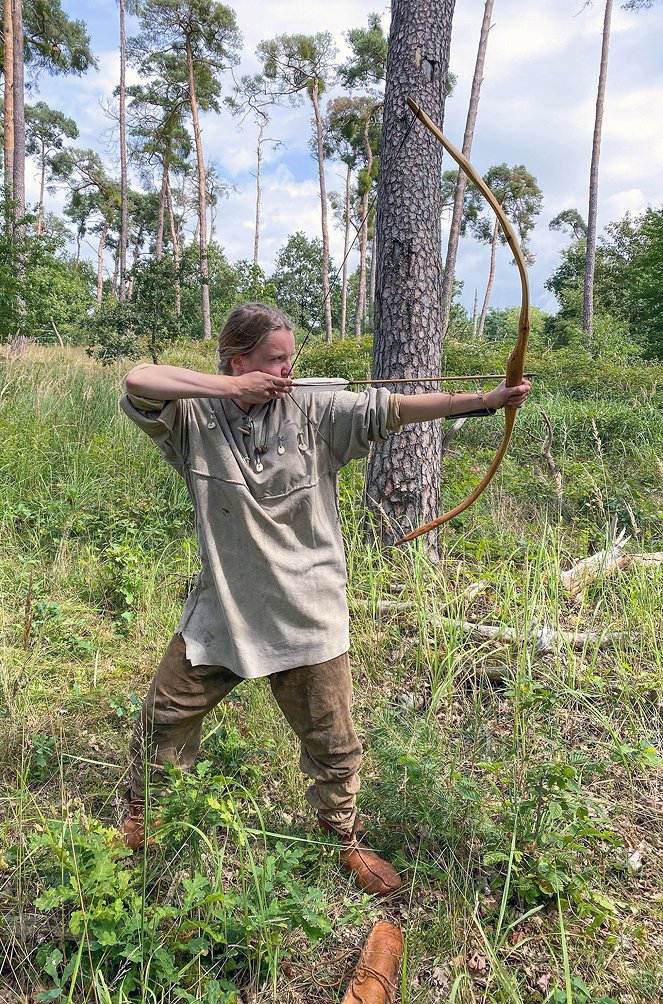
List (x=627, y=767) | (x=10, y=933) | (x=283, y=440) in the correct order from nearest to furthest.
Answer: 1. (x=10, y=933)
2. (x=283, y=440)
3. (x=627, y=767)

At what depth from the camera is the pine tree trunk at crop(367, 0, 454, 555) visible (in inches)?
141

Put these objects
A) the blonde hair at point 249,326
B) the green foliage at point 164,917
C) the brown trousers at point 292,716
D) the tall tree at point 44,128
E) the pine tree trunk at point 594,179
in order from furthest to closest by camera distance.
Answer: the tall tree at point 44,128, the pine tree trunk at point 594,179, the brown trousers at point 292,716, the blonde hair at point 249,326, the green foliage at point 164,917

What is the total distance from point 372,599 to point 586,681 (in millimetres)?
1031

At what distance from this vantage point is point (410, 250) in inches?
143

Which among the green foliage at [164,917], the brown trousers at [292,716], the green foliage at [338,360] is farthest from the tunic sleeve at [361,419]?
the green foliage at [338,360]

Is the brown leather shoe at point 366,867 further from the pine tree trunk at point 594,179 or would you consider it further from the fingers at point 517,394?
the pine tree trunk at point 594,179

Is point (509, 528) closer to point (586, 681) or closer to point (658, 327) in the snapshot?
point (586, 681)

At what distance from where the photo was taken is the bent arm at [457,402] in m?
Answer: 1.63

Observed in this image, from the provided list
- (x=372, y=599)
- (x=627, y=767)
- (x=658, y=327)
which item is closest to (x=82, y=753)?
(x=372, y=599)

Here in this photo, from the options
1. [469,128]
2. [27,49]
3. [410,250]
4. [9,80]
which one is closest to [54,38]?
[27,49]

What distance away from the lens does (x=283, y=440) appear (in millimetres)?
1794

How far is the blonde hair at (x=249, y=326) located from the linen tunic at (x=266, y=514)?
0.55 ft

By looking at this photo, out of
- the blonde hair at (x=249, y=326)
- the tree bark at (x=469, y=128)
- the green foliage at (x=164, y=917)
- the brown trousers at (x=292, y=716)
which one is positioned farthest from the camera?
the tree bark at (x=469, y=128)

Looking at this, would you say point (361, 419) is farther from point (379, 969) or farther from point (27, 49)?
point (27, 49)
